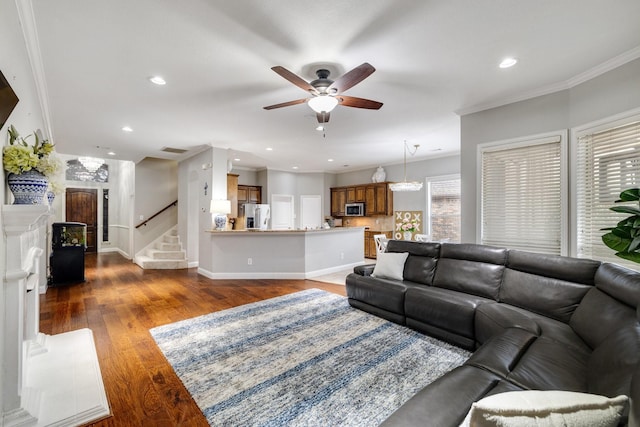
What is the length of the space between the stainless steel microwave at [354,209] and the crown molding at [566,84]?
186 inches

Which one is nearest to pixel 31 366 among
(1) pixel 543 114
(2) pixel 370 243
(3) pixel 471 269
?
(3) pixel 471 269

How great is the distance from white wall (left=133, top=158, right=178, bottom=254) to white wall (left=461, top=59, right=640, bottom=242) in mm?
7187

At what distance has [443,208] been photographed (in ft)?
22.9

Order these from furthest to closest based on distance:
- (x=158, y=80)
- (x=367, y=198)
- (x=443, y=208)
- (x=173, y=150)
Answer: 1. (x=367, y=198)
2. (x=443, y=208)
3. (x=173, y=150)
4. (x=158, y=80)

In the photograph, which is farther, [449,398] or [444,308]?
[444,308]

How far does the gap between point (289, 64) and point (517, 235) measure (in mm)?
3338

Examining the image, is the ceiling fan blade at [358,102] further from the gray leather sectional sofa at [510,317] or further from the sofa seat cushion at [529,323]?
the sofa seat cushion at [529,323]

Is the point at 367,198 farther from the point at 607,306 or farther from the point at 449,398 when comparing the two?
the point at 449,398

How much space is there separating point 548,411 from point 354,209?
7.86 meters

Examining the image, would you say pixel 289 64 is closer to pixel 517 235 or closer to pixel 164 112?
pixel 164 112

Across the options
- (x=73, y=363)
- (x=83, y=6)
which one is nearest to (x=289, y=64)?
(x=83, y=6)

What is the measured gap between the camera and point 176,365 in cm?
242

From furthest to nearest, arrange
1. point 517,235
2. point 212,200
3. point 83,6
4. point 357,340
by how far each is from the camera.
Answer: point 212,200 → point 517,235 → point 357,340 → point 83,6

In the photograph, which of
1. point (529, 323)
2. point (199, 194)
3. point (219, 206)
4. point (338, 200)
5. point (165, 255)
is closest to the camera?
point (529, 323)
